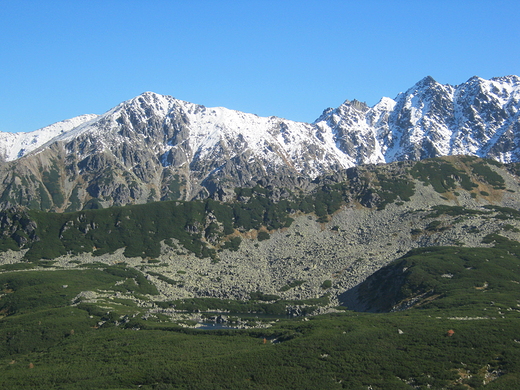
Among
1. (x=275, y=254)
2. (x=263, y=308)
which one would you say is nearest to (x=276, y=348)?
(x=263, y=308)

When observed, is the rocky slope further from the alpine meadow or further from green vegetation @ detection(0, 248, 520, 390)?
green vegetation @ detection(0, 248, 520, 390)

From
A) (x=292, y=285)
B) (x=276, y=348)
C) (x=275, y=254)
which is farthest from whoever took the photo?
(x=275, y=254)

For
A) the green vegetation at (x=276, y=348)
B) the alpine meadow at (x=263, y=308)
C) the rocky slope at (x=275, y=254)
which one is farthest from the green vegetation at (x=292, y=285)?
the green vegetation at (x=276, y=348)

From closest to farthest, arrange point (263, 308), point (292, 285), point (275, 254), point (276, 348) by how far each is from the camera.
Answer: point (276, 348)
point (263, 308)
point (292, 285)
point (275, 254)

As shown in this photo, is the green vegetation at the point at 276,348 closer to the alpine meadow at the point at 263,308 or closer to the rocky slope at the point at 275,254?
the alpine meadow at the point at 263,308

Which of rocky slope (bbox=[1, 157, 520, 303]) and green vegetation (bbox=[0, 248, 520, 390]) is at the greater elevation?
rocky slope (bbox=[1, 157, 520, 303])

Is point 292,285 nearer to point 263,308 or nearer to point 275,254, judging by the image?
point 263,308

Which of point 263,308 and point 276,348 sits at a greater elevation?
point 276,348

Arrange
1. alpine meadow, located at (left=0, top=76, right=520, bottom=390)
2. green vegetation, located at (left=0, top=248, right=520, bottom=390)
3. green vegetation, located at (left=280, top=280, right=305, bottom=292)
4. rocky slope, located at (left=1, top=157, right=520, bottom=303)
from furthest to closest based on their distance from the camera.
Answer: rocky slope, located at (left=1, top=157, right=520, bottom=303)
green vegetation, located at (left=280, top=280, right=305, bottom=292)
alpine meadow, located at (left=0, top=76, right=520, bottom=390)
green vegetation, located at (left=0, top=248, right=520, bottom=390)

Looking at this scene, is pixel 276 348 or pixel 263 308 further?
pixel 263 308

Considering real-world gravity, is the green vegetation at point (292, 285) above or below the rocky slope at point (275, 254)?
below

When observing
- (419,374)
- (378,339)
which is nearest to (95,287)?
(378,339)

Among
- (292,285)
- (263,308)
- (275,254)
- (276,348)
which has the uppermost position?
(275,254)

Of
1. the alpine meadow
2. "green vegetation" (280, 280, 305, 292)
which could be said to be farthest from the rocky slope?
the alpine meadow
